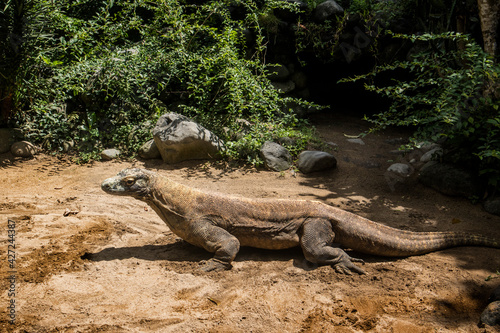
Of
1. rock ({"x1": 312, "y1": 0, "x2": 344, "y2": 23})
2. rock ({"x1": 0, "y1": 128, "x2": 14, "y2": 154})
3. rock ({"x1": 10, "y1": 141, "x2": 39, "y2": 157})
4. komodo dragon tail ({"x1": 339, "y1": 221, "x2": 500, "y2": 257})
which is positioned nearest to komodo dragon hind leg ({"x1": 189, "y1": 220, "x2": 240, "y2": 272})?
komodo dragon tail ({"x1": 339, "y1": 221, "x2": 500, "y2": 257})

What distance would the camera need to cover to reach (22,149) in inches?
304

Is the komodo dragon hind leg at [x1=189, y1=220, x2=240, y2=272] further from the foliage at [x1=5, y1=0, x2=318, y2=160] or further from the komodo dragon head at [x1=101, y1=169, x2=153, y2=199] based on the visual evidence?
the foliage at [x1=5, y1=0, x2=318, y2=160]

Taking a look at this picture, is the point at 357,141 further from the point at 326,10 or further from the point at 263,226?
the point at 263,226

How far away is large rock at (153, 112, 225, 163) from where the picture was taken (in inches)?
293

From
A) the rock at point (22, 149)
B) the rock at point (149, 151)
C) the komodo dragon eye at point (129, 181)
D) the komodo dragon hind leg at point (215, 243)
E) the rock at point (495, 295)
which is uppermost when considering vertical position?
the komodo dragon eye at point (129, 181)

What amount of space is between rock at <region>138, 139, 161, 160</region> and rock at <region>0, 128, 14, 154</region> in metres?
2.67

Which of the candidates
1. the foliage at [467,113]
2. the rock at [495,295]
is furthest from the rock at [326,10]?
the rock at [495,295]

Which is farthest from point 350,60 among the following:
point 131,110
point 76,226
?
point 76,226

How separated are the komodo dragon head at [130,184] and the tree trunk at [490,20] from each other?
5.71 metres

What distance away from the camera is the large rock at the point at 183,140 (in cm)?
744

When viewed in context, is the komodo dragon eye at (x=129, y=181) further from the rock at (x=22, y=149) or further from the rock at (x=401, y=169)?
the rock at (x=401, y=169)

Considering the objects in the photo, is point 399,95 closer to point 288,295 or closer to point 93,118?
point 288,295

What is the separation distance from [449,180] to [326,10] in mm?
6399

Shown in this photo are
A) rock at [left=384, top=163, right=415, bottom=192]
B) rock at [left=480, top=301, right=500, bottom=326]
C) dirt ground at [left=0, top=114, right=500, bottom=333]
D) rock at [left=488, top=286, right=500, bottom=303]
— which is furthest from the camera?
rock at [left=384, top=163, right=415, bottom=192]
